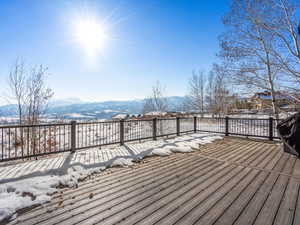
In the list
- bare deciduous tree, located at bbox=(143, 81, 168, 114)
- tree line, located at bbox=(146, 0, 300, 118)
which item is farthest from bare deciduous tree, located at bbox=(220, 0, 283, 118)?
bare deciduous tree, located at bbox=(143, 81, 168, 114)

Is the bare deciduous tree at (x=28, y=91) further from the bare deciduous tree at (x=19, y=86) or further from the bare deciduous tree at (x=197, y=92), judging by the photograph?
the bare deciduous tree at (x=197, y=92)

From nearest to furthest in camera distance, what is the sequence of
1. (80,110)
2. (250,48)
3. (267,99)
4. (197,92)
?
1. (250,48)
2. (267,99)
3. (197,92)
4. (80,110)

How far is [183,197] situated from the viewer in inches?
77.0

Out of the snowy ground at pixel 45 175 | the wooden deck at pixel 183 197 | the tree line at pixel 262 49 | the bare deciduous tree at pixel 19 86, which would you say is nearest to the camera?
the wooden deck at pixel 183 197

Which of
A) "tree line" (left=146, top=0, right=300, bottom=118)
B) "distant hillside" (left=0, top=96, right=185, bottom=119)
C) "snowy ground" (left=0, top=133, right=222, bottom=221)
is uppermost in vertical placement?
"tree line" (left=146, top=0, right=300, bottom=118)

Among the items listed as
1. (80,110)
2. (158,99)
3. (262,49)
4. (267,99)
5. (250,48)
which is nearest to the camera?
(262,49)

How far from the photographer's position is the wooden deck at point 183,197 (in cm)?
155

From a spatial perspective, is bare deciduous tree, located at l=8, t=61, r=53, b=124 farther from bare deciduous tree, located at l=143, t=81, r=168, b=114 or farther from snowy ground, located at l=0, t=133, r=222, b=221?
bare deciduous tree, located at l=143, t=81, r=168, b=114

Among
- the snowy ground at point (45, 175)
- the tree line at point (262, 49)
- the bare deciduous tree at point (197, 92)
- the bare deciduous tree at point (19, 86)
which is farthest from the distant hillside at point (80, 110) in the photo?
the tree line at point (262, 49)

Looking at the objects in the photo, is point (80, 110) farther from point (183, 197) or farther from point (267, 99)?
point (183, 197)

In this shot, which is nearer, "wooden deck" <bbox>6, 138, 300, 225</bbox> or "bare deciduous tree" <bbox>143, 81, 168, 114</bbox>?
"wooden deck" <bbox>6, 138, 300, 225</bbox>

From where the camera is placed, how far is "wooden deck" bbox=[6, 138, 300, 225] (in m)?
1.55

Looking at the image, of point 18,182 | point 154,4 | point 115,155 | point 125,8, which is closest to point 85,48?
point 125,8

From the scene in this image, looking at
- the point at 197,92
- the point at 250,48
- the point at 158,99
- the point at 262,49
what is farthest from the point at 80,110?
the point at 262,49
